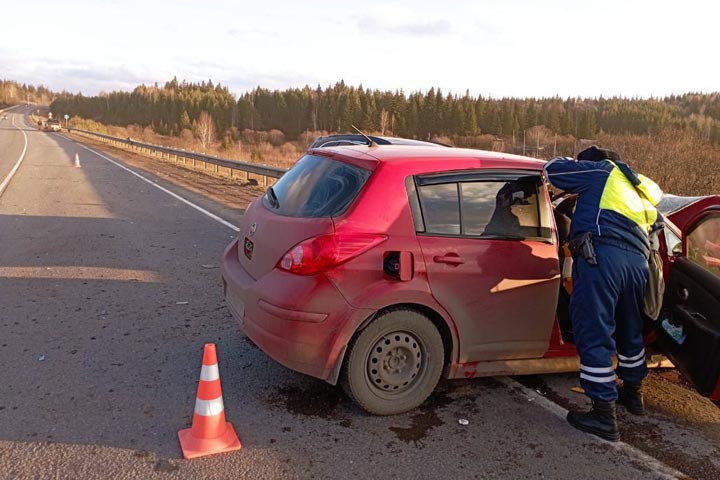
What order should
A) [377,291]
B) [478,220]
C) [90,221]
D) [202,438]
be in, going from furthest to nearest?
[90,221] < [478,220] < [377,291] < [202,438]

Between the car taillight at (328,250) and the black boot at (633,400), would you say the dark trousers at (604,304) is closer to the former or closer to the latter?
the black boot at (633,400)

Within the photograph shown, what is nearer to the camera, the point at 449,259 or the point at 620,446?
the point at 620,446

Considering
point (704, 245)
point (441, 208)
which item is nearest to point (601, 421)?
point (704, 245)

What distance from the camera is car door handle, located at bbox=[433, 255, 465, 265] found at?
346cm

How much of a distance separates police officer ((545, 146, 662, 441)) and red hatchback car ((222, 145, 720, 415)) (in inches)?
12.1

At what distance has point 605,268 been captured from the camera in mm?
3385

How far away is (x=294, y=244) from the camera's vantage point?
3.44 m

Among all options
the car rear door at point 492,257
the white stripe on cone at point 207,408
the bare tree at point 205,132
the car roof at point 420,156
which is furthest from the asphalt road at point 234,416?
the bare tree at point 205,132

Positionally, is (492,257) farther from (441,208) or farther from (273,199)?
(273,199)

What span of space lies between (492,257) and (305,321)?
126cm

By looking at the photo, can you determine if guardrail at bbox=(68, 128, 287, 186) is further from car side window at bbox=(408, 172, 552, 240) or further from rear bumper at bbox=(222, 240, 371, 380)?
rear bumper at bbox=(222, 240, 371, 380)

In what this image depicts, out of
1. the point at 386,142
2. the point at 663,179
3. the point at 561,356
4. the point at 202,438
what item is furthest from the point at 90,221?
the point at 663,179

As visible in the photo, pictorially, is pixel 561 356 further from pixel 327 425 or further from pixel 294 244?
pixel 294 244

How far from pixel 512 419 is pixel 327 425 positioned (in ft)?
3.81
